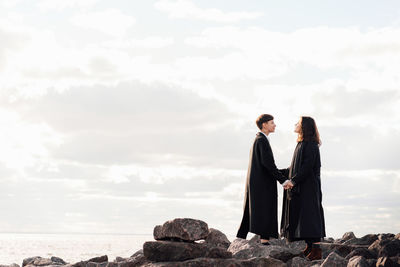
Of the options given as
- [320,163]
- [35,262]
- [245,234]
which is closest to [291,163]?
[320,163]

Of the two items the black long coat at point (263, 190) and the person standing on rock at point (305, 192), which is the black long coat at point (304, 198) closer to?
the person standing on rock at point (305, 192)

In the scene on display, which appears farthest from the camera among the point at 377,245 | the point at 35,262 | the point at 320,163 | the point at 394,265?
A: the point at 35,262

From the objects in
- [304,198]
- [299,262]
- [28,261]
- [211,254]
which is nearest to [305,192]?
[304,198]

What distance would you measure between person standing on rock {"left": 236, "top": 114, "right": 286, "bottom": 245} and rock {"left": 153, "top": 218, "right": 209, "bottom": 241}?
7.86 ft

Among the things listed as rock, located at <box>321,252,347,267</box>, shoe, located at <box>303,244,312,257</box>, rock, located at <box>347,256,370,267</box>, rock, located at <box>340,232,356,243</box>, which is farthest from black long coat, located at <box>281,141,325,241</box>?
rock, located at <box>340,232,356,243</box>

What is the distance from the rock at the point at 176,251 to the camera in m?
11.2

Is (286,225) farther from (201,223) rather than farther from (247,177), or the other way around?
(201,223)

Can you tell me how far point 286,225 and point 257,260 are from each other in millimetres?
2097

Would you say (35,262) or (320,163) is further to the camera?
(35,262)

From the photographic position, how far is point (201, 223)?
11.2 meters

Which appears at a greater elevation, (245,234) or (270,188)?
(270,188)

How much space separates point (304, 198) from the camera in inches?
515

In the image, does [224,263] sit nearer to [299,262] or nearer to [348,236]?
[299,262]

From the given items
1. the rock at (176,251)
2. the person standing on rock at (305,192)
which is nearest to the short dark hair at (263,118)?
the person standing on rock at (305,192)
